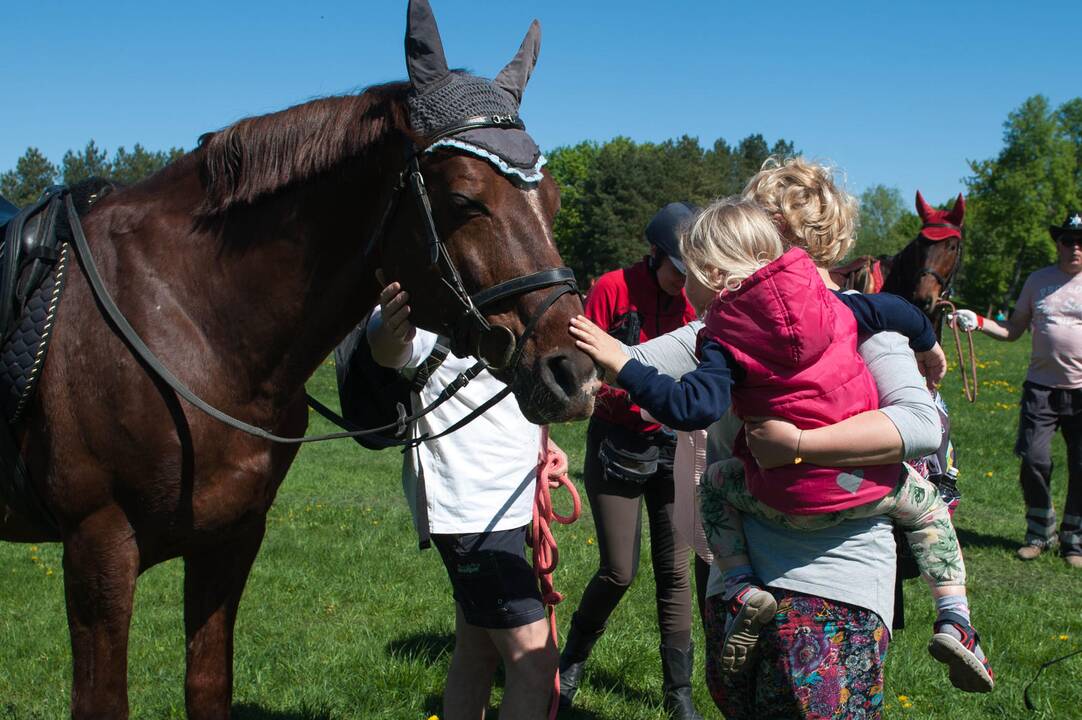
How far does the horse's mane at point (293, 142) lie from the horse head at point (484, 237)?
0.48 ft

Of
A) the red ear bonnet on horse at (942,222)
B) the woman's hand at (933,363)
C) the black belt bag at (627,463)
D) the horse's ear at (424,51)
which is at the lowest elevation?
the black belt bag at (627,463)

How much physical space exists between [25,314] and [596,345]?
63.9 inches

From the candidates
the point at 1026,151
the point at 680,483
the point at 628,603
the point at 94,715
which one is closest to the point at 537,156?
the point at 680,483

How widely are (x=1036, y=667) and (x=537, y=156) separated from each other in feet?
12.4

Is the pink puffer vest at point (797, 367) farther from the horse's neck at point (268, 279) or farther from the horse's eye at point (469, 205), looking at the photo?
the horse's neck at point (268, 279)

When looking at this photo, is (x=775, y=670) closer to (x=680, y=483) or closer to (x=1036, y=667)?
(x=680, y=483)

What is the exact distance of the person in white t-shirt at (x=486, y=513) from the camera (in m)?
2.98

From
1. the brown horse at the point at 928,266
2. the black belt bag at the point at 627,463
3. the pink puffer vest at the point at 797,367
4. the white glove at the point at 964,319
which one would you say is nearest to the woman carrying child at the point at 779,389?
the pink puffer vest at the point at 797,367

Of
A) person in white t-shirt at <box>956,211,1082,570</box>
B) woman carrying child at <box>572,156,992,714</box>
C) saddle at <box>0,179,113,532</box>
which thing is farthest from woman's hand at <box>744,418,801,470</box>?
person in white t-shirt at <box>956,211,1082,570</box>

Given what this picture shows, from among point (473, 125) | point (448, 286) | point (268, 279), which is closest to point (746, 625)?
point (448, 286)

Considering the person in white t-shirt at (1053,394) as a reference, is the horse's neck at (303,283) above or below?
above

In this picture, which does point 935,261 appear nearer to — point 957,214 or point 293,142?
point 957,214

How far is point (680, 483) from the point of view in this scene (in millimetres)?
3594

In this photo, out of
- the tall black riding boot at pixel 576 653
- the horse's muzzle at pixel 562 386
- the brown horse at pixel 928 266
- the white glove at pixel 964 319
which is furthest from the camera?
the brown horse at pixel 928 266
